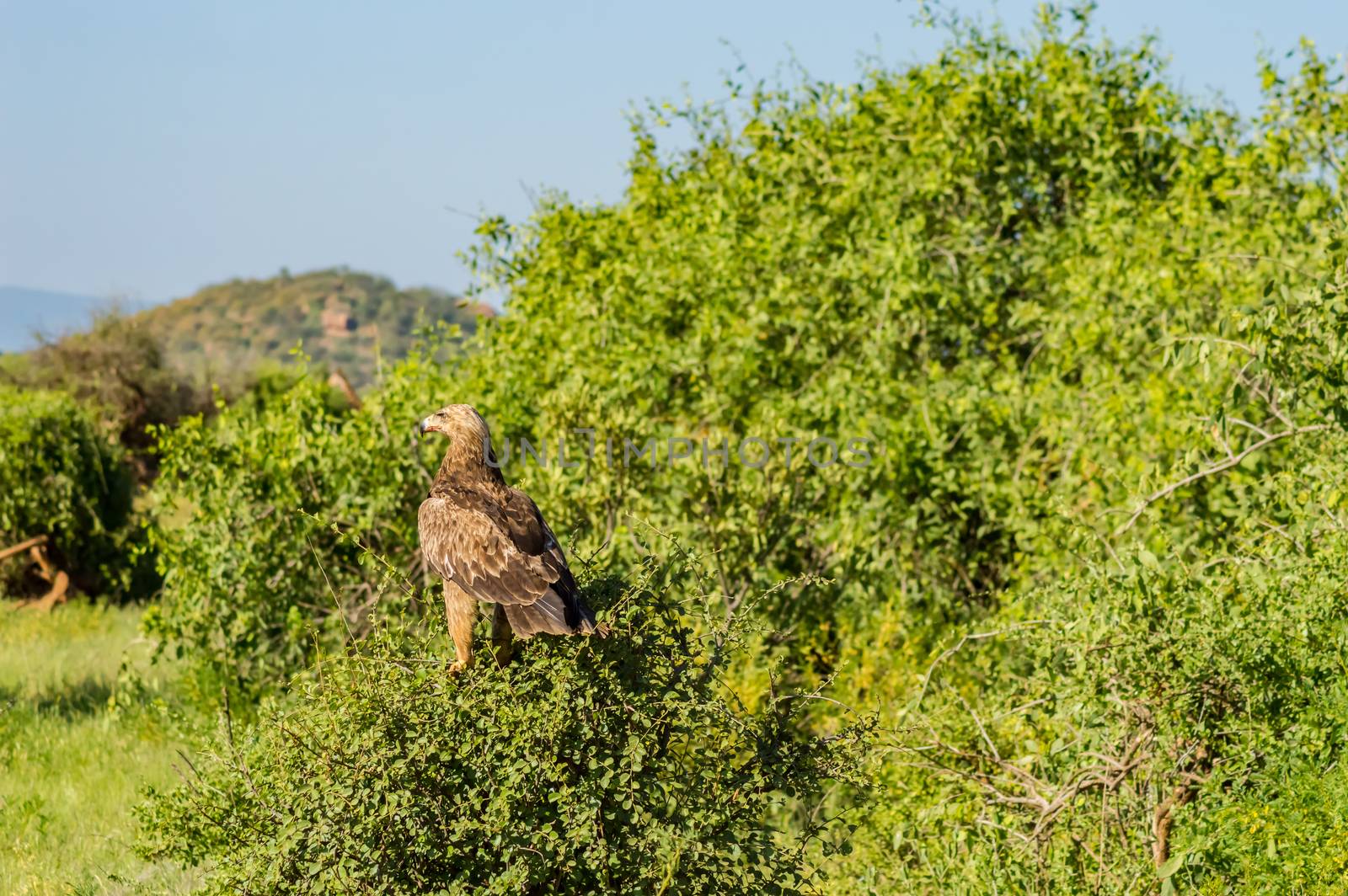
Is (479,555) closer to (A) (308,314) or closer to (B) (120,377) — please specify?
(B) (120,377)

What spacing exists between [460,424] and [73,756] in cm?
598

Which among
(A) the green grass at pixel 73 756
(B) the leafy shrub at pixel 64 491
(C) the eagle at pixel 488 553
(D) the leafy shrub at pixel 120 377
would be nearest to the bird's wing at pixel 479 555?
(C) the eagle at pixel 488 553

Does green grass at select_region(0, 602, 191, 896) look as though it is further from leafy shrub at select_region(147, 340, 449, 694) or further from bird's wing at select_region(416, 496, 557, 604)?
bird's wing at select_region(416, 496, 557, 604)

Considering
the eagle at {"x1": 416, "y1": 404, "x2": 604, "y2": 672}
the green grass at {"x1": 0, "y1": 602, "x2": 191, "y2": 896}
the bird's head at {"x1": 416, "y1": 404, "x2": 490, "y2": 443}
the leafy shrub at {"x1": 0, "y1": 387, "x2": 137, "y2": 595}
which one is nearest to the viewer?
the eagle at {"x1": 416, "y1": 404, "x2": 604, "y2": 672}

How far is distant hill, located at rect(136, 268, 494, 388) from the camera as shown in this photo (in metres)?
81.3

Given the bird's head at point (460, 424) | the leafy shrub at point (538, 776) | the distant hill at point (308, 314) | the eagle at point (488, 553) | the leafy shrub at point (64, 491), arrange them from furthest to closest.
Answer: the distant hill at point (308, 314) < the leafy shrub at point (64, 491) < the bird's head at point (460, 424) < the eagle at point (488, 553) < the leafy shrub at point (538, 776)

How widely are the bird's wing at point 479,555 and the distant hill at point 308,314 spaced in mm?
72643

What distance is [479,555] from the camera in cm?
477

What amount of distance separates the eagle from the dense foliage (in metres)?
0.15

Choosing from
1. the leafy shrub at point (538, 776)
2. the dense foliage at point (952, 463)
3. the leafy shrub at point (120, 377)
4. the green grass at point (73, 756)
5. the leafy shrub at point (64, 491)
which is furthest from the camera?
the leafy shrub at point (120, 377)

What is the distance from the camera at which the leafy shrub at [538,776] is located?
164 inches

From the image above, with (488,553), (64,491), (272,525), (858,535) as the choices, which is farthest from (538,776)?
(64,491)

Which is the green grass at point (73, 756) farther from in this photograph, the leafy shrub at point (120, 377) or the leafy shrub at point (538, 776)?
the leafy shrub at point (120, 377)

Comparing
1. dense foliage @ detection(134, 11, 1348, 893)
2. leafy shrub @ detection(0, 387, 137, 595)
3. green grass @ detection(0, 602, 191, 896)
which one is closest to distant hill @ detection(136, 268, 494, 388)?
leafy shrub @ detection(0, 387, 137, 595)
